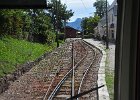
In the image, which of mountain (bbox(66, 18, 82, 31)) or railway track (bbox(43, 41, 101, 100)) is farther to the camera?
railway track (bbox(43, 41, 101, 100))

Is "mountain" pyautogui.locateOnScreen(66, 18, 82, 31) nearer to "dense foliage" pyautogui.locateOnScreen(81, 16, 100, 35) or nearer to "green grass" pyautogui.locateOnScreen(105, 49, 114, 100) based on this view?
"dense foliage" pyautogui.locateOnScreen(81, 16, 100, 35)

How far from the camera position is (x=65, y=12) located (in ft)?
4.39

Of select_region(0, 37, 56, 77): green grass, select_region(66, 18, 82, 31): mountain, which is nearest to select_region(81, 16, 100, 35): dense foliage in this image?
select_region(66, 18, 82, 31): mountain

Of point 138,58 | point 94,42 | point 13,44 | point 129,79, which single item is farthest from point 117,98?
point 13,44

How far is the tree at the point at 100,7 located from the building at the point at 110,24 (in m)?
0.04

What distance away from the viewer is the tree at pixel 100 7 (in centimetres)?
128

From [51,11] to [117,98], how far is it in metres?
0.64

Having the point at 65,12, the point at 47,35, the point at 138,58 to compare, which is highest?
the point at 65,12

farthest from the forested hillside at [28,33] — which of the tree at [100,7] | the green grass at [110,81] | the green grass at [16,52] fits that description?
the green grass at [110,81]

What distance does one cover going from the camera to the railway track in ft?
4.84

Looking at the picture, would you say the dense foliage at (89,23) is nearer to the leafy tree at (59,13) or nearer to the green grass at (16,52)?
the leafy tree at (59,13)

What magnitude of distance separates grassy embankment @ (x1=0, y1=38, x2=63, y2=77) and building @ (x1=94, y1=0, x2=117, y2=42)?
12.6 inches

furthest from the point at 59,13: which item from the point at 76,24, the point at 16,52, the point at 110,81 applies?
the point at 110,81

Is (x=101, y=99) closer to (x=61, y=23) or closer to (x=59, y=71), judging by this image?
(x=59, y=71)
